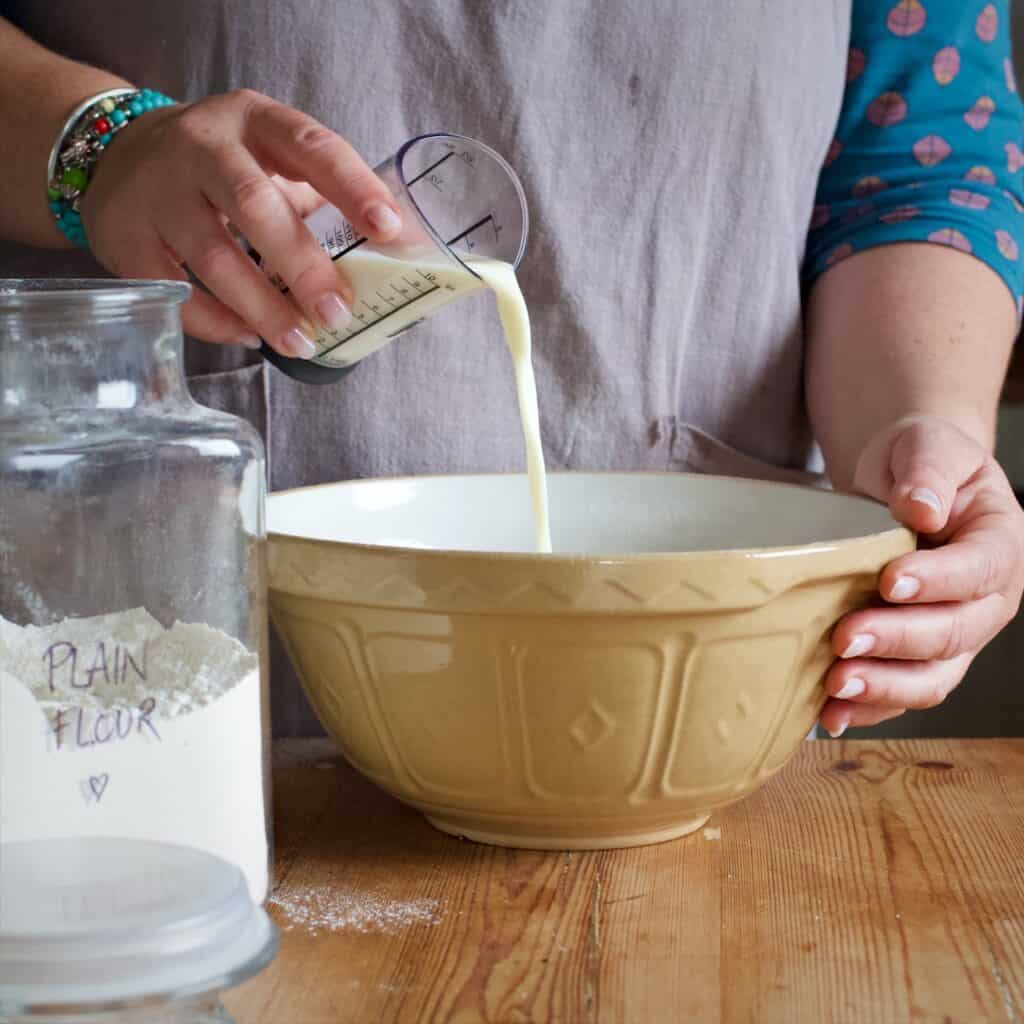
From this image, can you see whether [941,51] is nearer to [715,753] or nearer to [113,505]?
[715,753]

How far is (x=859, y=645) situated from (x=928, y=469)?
0.15 m

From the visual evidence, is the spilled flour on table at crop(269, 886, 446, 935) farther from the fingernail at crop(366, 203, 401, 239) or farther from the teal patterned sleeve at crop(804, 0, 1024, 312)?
the teal patterned sleeve at crop(804, 0, 1024, 312)

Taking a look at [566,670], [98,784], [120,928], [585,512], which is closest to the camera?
[120,928]

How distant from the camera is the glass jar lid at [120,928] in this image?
49 centimetres

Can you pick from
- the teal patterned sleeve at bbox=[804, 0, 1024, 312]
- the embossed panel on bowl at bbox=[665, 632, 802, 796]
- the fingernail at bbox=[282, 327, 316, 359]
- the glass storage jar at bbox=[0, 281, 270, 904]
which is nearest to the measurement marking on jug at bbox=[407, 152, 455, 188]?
the fingernail at bbox=[282, 327, 316, 359]

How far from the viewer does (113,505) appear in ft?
2.12

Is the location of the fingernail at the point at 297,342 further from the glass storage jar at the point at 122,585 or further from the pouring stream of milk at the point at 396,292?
the glass storage jar at the point at 122,585

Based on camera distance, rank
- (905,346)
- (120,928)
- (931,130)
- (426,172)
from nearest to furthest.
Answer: (120,928) → (426,172) → (905,346) → (931,130)

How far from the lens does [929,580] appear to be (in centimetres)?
79

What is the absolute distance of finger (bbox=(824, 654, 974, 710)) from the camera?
80 centimetres

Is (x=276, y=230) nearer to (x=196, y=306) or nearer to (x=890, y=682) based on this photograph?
(x=196, y=306)

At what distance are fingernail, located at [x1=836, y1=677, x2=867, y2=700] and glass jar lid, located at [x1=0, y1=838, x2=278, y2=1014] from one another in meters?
0.37

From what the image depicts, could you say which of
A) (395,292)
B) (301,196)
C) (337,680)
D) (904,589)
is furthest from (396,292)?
(904,589)

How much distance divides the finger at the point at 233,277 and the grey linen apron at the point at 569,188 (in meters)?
Answer: 0.31
